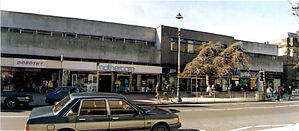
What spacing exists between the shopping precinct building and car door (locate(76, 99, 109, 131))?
15.0 m

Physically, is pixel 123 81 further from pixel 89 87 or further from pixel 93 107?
pixel 93 107

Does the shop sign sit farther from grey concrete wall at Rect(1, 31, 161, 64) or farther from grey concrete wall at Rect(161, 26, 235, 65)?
grey concrete wall at Rect(161, 26, 235, 65)

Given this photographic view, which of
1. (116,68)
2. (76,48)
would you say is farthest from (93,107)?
(76,48)

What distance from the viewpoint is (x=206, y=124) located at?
933cm

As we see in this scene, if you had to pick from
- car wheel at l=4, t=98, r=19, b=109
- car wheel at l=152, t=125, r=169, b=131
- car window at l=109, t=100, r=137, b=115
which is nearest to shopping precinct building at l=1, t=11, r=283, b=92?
car wheel at l=4, t=98, r=19, b=109

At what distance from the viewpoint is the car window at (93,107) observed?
5.71 metres

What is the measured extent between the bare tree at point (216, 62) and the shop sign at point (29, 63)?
16024mm

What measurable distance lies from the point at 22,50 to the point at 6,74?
2.78m

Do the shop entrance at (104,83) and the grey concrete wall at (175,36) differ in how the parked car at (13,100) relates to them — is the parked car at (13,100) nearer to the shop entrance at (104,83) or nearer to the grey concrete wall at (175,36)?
the shop entrance at (104,83)

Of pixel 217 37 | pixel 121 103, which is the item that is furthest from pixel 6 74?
pixel 217 37

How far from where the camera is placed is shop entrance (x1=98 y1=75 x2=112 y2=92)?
24.3m

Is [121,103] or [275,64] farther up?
[275,64]

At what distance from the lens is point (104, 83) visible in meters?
→ 24.4

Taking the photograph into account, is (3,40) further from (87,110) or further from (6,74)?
(87,110)
